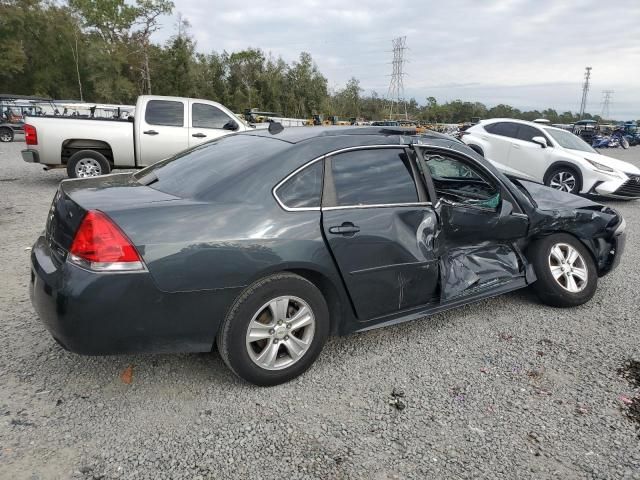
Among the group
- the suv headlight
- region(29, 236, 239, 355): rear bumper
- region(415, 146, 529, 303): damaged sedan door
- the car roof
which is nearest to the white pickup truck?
the car roof

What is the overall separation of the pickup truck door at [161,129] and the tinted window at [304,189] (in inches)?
270

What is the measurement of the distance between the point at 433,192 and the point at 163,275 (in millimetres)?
2038

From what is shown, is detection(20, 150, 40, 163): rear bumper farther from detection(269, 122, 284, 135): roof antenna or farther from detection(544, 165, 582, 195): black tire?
detection(544, 165, 582, 195): black tire

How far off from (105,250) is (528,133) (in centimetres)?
1065

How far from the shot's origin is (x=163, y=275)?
250 cm

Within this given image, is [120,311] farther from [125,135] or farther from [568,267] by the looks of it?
[125,135]

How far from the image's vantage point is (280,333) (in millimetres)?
2891

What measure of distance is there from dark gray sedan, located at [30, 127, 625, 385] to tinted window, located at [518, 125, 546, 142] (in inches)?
299

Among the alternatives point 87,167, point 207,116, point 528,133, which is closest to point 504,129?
point 528,133

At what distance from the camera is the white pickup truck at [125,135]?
28.7 feet

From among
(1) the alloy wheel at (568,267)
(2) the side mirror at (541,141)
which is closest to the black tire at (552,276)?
(1) the alloy wheel at (568,267)

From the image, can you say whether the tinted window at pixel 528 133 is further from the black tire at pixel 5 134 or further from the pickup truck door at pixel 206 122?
the black tire at pixel 5 134

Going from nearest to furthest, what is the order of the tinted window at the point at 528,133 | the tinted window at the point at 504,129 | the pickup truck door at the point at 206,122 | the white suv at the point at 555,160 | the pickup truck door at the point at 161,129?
the pickup truck door at the point at 161,129, the pickup truck door at the point at 206,122, the white suv at the point at 555,160, the tinted window at the point at 528,133, the tinted window at the point at 504,129

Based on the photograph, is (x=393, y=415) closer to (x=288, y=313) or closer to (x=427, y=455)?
(x=427, y=455)
